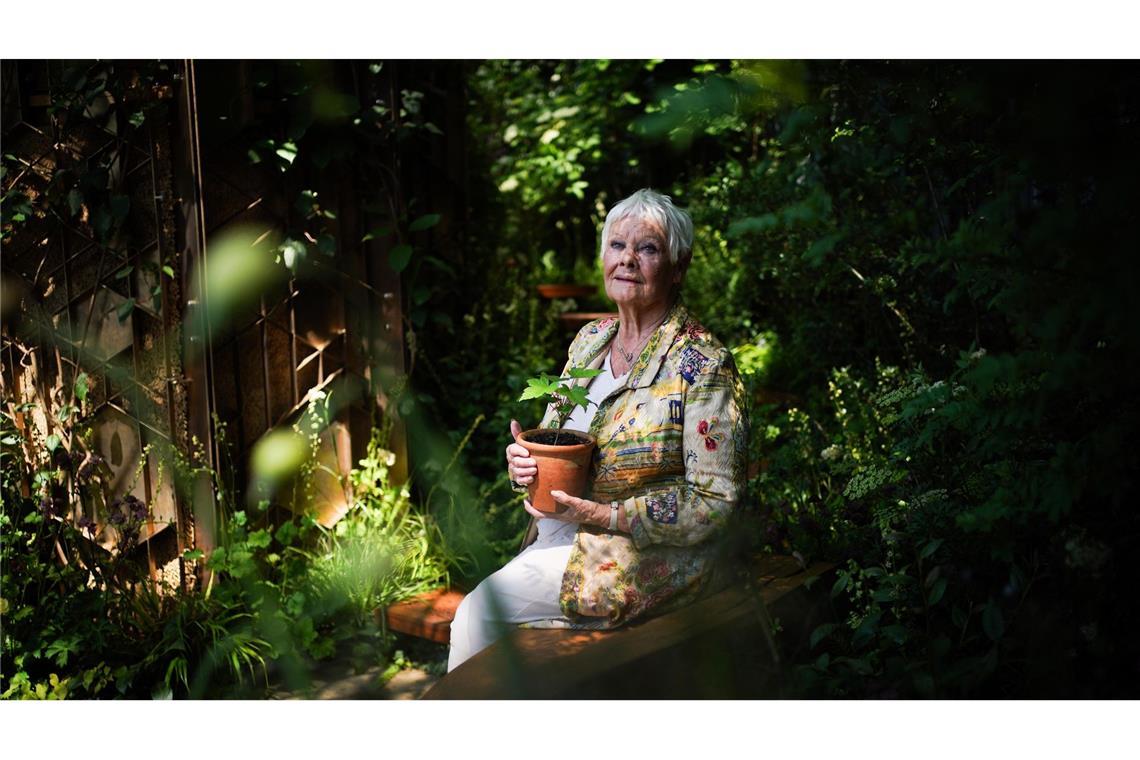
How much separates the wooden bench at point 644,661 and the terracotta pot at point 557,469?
13.6 inches

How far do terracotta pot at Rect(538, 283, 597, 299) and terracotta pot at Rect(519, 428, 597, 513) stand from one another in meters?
3.33

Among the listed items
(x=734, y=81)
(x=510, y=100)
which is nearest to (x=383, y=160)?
(x=734, y=81)

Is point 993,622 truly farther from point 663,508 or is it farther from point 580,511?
point 580,511

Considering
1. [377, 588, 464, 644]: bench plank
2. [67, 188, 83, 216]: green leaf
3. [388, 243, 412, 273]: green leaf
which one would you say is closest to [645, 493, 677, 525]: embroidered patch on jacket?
[377, 588, 464, 644]: bench plank

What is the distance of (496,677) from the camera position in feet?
6.92

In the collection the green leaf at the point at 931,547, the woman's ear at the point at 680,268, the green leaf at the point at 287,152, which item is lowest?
the green leaf at the point at 931,547

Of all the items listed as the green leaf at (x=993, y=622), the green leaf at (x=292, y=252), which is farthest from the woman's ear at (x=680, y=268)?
Result: the green leaf at (x=292, y=252)

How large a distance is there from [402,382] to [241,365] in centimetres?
67

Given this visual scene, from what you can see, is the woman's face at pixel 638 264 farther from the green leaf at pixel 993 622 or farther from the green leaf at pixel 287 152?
the green leaf at pixel 287 152

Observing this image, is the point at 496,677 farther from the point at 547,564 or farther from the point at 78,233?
the point at 78,233

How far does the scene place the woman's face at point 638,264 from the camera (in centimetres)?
234

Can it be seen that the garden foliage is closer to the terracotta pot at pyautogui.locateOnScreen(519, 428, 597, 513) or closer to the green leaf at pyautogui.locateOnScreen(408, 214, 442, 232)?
the terracotta pot at pyautogui.locateOnScreen(519, 428, 597, 513)

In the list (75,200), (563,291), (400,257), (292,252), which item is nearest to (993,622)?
(400,257)

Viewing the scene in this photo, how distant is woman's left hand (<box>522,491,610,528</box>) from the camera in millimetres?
2211
